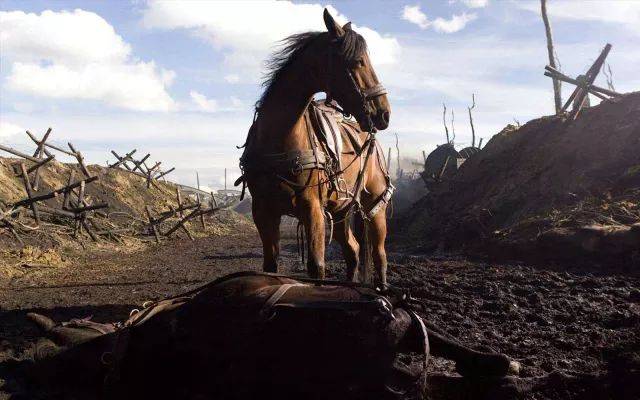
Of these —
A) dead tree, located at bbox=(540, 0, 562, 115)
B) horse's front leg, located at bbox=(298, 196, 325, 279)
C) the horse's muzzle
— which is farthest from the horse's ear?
dead tree, located at bbox=(540, 0, 562, 115)

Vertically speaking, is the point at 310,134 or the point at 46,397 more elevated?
the point at 310,134

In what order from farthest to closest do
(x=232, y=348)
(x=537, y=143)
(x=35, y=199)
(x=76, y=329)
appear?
(x=537, y=143), (x=35, y=199), (x=76, y=329), (x=232, y=348)

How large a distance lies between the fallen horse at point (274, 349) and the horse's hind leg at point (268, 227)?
1.89 m

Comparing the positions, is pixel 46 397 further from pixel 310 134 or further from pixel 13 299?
pixel 13 299

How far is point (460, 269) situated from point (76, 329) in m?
7.39

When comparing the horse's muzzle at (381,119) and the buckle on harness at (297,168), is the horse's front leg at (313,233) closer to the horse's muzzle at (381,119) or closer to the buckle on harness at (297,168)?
the buckle on harness at (297,168)

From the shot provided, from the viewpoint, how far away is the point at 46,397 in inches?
113

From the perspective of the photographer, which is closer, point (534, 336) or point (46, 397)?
point (46, 397)

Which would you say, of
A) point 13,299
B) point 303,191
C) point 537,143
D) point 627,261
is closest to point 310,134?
point 303,191

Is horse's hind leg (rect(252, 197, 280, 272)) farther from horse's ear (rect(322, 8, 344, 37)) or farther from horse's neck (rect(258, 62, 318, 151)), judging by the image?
horse's ear (rect(322, 8, 344, 37))

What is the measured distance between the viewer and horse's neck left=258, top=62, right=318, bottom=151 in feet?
15.0

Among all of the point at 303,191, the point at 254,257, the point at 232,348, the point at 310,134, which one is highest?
the point at 310,134

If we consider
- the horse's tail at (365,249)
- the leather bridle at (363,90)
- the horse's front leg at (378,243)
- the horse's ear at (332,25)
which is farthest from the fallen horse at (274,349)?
the horse's front leg at (378,243)

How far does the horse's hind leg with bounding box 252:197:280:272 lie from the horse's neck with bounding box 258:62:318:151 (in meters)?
0.54
